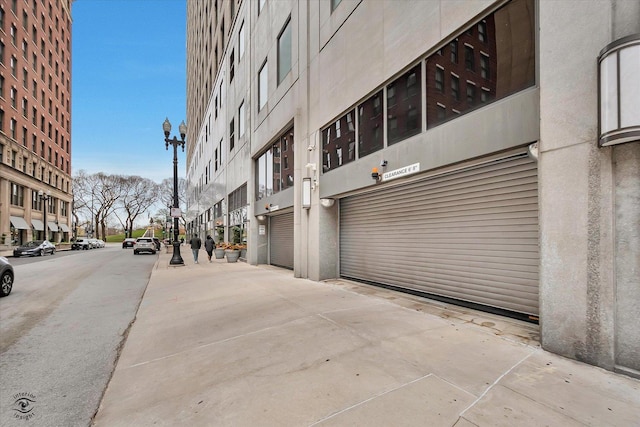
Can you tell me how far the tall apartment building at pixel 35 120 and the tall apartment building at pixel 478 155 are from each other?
131 feet

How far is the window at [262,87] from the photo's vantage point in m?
16.8

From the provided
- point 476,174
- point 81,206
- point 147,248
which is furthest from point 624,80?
point 81,206

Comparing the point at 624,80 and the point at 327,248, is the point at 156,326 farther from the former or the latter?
the point at 624,80

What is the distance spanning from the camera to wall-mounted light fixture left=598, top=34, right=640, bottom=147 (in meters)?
3.32

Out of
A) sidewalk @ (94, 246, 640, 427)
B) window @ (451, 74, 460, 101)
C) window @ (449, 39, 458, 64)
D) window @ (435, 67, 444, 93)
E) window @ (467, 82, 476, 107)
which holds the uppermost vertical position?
window @ (449, 39, 458, 64)

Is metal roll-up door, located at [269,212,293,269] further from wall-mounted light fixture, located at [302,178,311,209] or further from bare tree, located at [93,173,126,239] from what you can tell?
bare tree, located at [93,173,126,239]

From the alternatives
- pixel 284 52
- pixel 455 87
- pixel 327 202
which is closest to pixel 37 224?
pixel 284 52

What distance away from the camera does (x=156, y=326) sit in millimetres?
6359

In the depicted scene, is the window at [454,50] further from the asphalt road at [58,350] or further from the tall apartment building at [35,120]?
the tall apartment building at [35,120]

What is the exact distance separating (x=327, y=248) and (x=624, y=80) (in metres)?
8.13

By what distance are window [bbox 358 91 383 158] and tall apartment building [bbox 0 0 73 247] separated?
41.7 meters

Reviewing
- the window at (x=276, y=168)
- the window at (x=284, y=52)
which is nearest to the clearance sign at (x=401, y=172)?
the window at (x=276, y=168)

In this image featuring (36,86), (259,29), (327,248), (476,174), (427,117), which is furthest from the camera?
(36,86)

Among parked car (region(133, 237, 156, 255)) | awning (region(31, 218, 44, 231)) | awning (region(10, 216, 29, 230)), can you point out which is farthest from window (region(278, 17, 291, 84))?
awning (region(31, 218, 44, 231))
